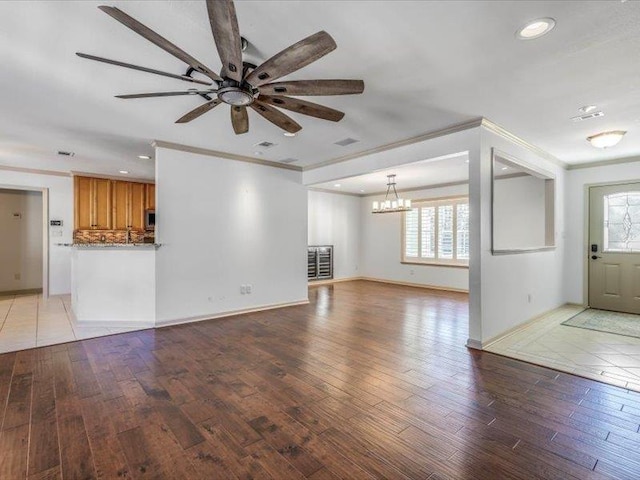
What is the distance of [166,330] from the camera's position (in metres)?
4.54

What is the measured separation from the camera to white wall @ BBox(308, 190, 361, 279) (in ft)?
29.8

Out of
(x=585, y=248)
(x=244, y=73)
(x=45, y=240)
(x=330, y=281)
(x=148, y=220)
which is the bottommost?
(x=330, y=281)

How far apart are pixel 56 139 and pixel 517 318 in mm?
7201

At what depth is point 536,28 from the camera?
2150mm

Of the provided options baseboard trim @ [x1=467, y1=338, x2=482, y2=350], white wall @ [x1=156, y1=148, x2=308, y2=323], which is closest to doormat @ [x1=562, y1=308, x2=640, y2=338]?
baseboard trim @ [x1=467, y1=338, x2=482, y2=350]

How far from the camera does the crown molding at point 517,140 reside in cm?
388

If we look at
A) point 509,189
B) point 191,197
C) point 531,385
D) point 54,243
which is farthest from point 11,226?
point 509,189

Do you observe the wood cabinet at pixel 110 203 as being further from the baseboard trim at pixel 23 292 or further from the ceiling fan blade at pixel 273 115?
the ceiling fan blade at pixel 273 115

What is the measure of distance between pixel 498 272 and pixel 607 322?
98.0 inches

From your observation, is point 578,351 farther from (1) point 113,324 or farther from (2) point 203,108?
(1) point 113,324

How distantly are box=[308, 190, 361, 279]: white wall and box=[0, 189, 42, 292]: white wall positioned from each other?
21.9ft

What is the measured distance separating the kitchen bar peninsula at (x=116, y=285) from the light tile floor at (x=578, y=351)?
467cm

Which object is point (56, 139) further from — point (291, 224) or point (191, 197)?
point (291, 224)

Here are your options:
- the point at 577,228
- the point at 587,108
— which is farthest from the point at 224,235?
the point at 577,228
